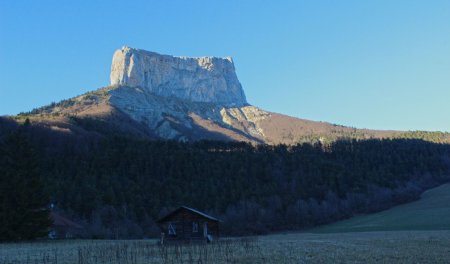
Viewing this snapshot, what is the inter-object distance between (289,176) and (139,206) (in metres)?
42.1

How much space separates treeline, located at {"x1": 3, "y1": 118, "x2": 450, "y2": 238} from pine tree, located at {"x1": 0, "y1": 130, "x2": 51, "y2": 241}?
1057 inches

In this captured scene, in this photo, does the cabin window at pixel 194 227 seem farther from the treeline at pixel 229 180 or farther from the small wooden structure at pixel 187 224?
the treeline at pixel 229 180

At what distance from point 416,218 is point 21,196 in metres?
59.0

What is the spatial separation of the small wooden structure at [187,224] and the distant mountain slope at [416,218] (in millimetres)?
27283

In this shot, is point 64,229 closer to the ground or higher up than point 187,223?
higher up

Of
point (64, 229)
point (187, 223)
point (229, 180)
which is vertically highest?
point (229, 180)

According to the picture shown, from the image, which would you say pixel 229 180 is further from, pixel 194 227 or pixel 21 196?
pixel 21 196

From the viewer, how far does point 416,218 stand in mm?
77312

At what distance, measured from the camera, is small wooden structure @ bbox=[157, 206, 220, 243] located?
52.7 meters

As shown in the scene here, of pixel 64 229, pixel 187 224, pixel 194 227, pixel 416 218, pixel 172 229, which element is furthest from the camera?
pixel 416 218

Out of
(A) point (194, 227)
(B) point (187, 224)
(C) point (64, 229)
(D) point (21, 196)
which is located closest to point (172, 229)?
(B) point (187, 224)

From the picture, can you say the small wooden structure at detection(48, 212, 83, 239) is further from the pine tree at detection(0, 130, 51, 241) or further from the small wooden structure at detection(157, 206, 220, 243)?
the pine tree at detection(0, 130, 51, 241)

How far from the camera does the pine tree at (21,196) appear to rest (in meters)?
44.1

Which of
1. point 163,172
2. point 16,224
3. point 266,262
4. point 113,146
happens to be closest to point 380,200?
point 163,172
